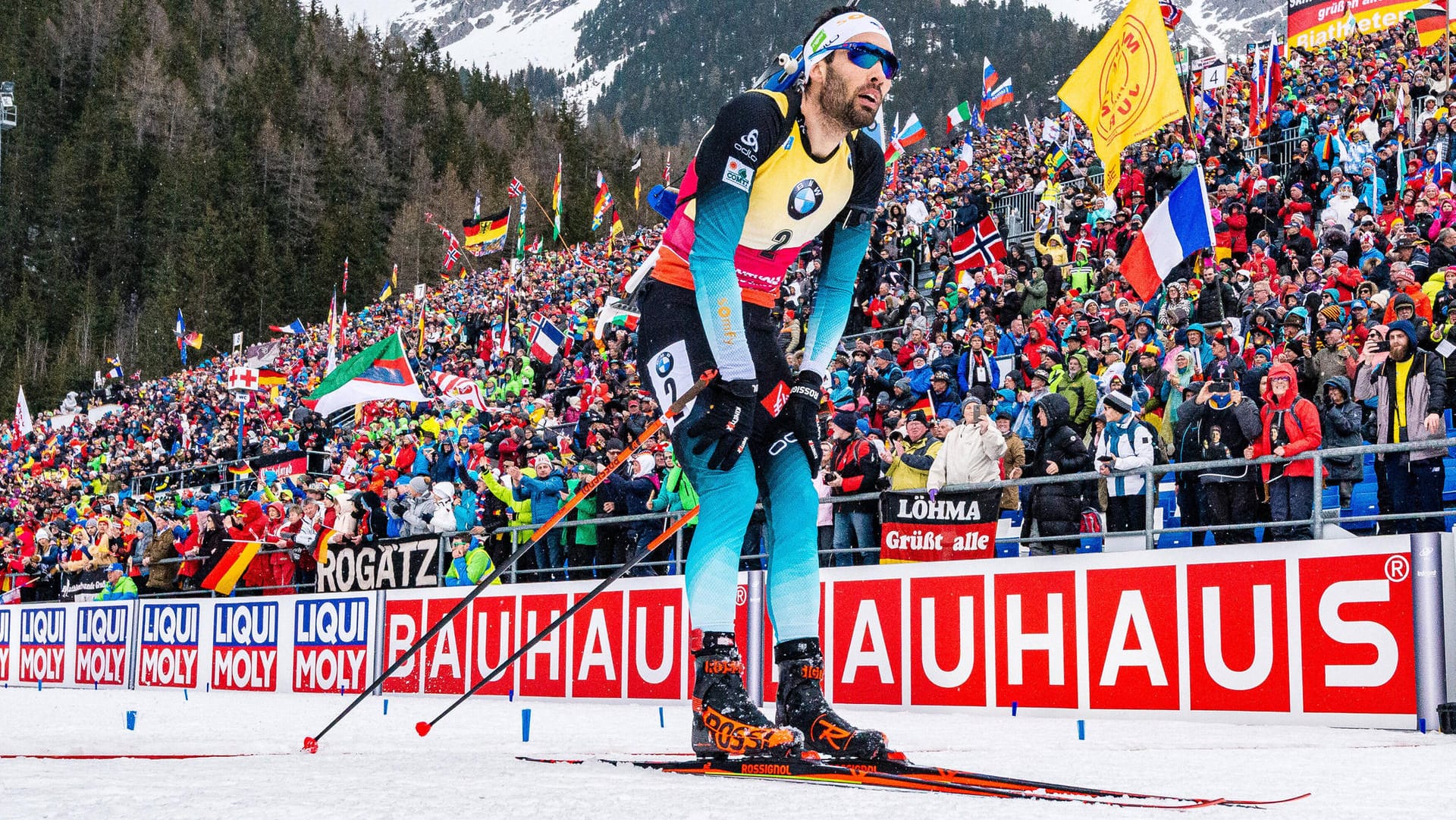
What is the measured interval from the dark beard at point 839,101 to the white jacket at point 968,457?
5.64 m

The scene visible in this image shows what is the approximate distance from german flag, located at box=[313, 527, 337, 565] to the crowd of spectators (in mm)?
154

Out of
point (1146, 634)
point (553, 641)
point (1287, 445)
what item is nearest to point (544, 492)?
point (553, 641)

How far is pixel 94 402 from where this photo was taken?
2301 inches

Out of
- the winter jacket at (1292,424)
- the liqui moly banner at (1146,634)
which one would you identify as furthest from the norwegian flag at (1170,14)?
the liqui moly banner at (1146,634)

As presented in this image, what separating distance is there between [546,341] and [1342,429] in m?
15.6

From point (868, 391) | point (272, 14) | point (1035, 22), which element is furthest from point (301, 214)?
point (868, 391)

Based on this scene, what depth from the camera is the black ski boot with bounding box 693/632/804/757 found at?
3781 millimetres

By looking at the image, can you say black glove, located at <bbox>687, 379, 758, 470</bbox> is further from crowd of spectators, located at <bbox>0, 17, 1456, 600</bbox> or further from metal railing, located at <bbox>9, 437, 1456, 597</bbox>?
metal railing, located at <bbox>9, 437, 1456, 597</bbox>

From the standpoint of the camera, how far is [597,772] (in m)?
3.60

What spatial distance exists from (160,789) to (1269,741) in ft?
14.1

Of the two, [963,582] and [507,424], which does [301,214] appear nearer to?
[507,424]

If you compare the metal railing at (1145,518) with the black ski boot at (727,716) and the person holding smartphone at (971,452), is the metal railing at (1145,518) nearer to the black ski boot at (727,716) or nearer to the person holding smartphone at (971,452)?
the person holding smartphone at (971,452)

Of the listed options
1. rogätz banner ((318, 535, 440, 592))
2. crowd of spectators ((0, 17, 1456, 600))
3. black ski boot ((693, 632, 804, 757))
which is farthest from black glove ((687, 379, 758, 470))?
rogätz banner ((318, 535, 440, 592))

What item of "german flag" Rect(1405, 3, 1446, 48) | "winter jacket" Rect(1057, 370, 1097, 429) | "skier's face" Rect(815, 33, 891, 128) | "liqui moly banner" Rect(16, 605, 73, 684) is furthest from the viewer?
"german flag" Rect(1405, 3, 1446, 48)
